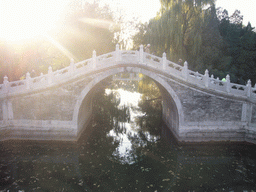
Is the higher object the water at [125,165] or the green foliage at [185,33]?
the green foliage at [185,33]

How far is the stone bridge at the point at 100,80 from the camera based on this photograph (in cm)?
1194

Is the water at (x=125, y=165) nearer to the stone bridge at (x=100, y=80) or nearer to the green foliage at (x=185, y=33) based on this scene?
the stone bridge at (x=100, y=80)

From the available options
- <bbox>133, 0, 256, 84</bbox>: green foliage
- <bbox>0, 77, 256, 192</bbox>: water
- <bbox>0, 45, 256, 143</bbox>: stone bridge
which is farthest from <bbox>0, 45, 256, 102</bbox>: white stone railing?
<bbox>133, 0, 256, 84</bbox>: green foliage

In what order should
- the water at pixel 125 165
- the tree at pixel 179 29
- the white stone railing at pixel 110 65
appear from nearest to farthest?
the water at pixel 125 165 → the white stone railing at pixel 110 65 → the tree at pixel 179 29

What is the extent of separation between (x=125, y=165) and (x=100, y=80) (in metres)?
4.91

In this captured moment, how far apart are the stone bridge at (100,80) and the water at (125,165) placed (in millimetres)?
723

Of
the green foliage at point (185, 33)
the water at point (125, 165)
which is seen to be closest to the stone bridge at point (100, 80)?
the water at point (125, 165)

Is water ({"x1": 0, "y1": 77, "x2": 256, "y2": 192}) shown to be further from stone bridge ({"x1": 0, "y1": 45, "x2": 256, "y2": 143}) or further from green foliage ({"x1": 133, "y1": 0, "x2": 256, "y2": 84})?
green foliage ({"x1": 133, "y1": 0, "x2": 256, "y2": 84})

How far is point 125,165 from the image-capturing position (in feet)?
32.2

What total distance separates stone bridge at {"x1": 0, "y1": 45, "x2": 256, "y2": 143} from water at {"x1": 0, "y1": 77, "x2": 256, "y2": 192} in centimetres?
72

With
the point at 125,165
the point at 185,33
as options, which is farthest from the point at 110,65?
the point at 185,33

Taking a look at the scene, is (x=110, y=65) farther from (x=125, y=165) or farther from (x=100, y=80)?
(x=125, y=165)

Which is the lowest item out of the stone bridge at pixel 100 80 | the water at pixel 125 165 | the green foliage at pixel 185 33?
the water at pixel 125 165

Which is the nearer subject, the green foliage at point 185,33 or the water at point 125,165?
the water at point 125,165
